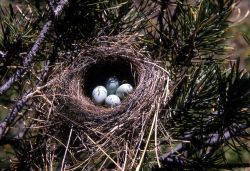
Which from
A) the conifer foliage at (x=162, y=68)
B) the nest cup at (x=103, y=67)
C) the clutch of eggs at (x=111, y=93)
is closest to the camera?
the conifer foliage at (x=162, y=68)

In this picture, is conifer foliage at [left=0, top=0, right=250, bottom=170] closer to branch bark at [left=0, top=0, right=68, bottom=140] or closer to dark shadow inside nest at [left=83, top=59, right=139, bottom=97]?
branch bark at [left=0, top=0, right=68, bottom=140]

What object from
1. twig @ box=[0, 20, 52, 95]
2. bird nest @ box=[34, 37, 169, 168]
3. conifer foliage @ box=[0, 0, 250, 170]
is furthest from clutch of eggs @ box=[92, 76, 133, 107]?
twig @ box=[0, 20, 52, 95]

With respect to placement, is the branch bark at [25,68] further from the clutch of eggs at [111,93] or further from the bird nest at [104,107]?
the clutch of eggs at [111,93]

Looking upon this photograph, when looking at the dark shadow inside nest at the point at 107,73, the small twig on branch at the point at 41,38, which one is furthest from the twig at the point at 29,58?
the dark shadow inside nest at the point at 107,73

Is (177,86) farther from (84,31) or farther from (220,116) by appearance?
(84,31)

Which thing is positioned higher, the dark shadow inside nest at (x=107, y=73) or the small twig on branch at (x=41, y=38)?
the small twig on branch at (x=41, y=38)

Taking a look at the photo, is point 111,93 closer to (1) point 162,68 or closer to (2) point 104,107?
(2) point 104,107

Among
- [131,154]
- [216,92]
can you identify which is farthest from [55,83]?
[216,92]
